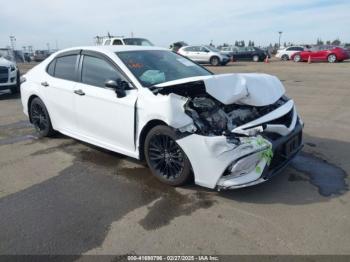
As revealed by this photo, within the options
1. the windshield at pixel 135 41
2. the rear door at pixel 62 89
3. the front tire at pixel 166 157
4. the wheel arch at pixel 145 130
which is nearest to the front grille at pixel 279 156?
the front tire at pixel 166 157

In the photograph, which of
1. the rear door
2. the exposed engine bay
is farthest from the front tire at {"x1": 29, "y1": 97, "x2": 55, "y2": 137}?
the exposed engine bay

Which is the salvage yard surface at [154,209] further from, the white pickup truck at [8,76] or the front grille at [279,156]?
the white pickup truck at [8,76]

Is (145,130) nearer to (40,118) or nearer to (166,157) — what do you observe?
(166,157)

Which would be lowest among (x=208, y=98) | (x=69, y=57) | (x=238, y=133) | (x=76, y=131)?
(x=76, y=131)

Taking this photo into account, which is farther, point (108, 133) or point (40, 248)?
point (108, 133)

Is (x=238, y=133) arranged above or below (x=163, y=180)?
above

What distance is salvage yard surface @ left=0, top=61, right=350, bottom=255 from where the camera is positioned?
3111 millimetres

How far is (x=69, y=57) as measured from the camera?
561 cm

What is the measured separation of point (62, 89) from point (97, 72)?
2.73 ft

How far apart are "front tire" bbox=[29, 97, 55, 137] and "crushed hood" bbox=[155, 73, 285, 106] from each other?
Answer: 2704 millimetres

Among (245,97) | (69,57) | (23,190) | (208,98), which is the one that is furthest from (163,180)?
(69,57)

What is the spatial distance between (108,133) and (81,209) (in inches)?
52.1

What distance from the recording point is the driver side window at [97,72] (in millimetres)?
4758

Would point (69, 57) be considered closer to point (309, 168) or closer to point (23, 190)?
point (23, 190)
